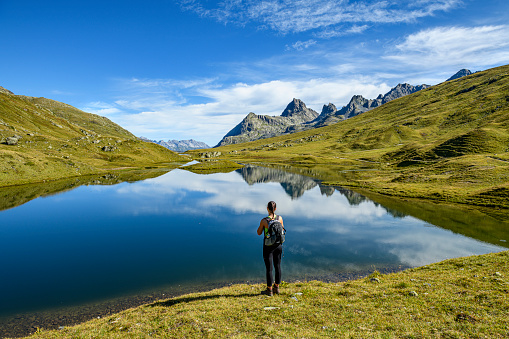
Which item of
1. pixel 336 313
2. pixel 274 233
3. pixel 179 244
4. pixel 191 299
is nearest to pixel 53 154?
pixel 179 244

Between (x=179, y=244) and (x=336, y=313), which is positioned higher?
(x=336, y=313)

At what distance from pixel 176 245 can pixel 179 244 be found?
0.50 meters

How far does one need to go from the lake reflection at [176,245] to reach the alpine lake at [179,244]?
144 mm

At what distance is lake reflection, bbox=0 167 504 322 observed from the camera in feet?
76.7

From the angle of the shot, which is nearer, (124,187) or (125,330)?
(125,330)

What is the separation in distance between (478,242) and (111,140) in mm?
199940

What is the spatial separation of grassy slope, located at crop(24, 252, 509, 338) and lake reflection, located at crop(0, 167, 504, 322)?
902 centimetres

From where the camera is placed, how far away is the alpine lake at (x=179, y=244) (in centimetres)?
2139

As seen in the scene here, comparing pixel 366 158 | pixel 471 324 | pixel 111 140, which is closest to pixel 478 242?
pixel 471 324

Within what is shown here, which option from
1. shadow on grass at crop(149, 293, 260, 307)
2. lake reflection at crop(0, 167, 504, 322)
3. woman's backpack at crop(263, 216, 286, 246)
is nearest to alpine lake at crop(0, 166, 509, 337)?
lake reflection at crop(0, 167, 504, 322)

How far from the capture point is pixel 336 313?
1238 cm

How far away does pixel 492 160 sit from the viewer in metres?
81.7

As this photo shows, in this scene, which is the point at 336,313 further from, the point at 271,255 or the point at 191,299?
the point at 191,299

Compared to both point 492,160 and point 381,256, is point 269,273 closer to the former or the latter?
point 381,256
